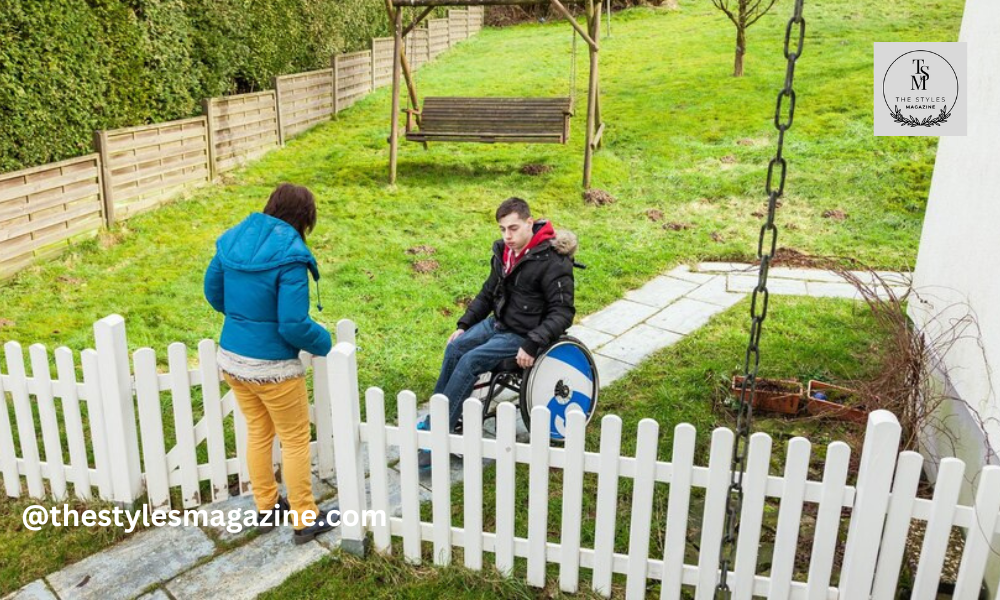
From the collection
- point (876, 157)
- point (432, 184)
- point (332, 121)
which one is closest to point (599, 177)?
point (432, 184)

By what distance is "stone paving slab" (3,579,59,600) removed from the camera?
3.73 meters

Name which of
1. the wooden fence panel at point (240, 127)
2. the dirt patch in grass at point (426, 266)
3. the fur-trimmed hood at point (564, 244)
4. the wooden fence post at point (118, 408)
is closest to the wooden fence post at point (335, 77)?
the wooden fence panel at point (240, 127)

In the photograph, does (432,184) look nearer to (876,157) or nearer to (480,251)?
(480,251)

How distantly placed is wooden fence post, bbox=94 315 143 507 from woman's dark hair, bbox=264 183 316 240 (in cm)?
99

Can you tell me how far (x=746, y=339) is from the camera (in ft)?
22.2

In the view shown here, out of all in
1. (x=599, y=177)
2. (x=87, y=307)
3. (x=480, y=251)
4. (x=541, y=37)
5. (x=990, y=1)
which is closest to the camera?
(x=990, y=1)

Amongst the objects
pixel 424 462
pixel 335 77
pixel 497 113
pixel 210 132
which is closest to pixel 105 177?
pixel 210 132

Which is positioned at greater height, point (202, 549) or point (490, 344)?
point (490, 344)

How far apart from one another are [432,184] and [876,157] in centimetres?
642

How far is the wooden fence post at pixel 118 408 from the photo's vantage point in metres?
4.00

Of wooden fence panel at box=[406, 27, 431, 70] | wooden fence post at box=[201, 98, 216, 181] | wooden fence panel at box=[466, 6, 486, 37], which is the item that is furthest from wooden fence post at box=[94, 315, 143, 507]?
wooden fence panel at box=[466, 6, 486, 37]

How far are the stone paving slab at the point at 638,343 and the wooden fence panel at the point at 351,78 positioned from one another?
10.9 meters

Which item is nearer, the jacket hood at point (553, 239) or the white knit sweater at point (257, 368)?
the white knit sweater at point (257, 368)
